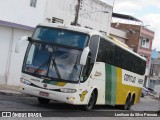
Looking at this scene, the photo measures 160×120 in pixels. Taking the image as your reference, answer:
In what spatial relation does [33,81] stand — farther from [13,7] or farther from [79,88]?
[13,7]

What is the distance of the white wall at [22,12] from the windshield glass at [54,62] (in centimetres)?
1190

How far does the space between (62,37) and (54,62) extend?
1115 millimetres

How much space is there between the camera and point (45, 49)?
55.9 feet

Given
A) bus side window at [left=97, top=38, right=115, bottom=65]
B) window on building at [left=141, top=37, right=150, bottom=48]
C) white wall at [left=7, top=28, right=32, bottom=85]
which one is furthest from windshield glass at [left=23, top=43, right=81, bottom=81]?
window on building at [left=141, top=37, right=150, bottom=48]

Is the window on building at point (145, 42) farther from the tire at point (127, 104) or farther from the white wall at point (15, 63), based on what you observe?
the tire at point (127, 104)

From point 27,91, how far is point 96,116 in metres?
2.76

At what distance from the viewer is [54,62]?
16.6 m

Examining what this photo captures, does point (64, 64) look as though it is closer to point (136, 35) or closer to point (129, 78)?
point (129, 78)

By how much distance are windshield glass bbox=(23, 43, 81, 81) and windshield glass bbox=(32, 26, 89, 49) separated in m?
0.25

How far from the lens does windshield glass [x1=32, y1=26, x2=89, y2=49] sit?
1691 centimetres

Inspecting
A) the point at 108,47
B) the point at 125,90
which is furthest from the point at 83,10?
the point at 108,47

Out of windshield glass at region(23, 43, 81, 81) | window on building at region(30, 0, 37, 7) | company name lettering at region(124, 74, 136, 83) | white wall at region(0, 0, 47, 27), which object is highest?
window on building at region(30, 0, 37, 7)

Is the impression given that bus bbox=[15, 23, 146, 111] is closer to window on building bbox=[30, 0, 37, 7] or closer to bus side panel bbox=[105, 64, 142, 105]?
bus side panel bbox=[105, 64, 142, 105]

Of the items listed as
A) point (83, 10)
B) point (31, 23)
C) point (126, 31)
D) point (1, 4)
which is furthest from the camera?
point (126, 31)
